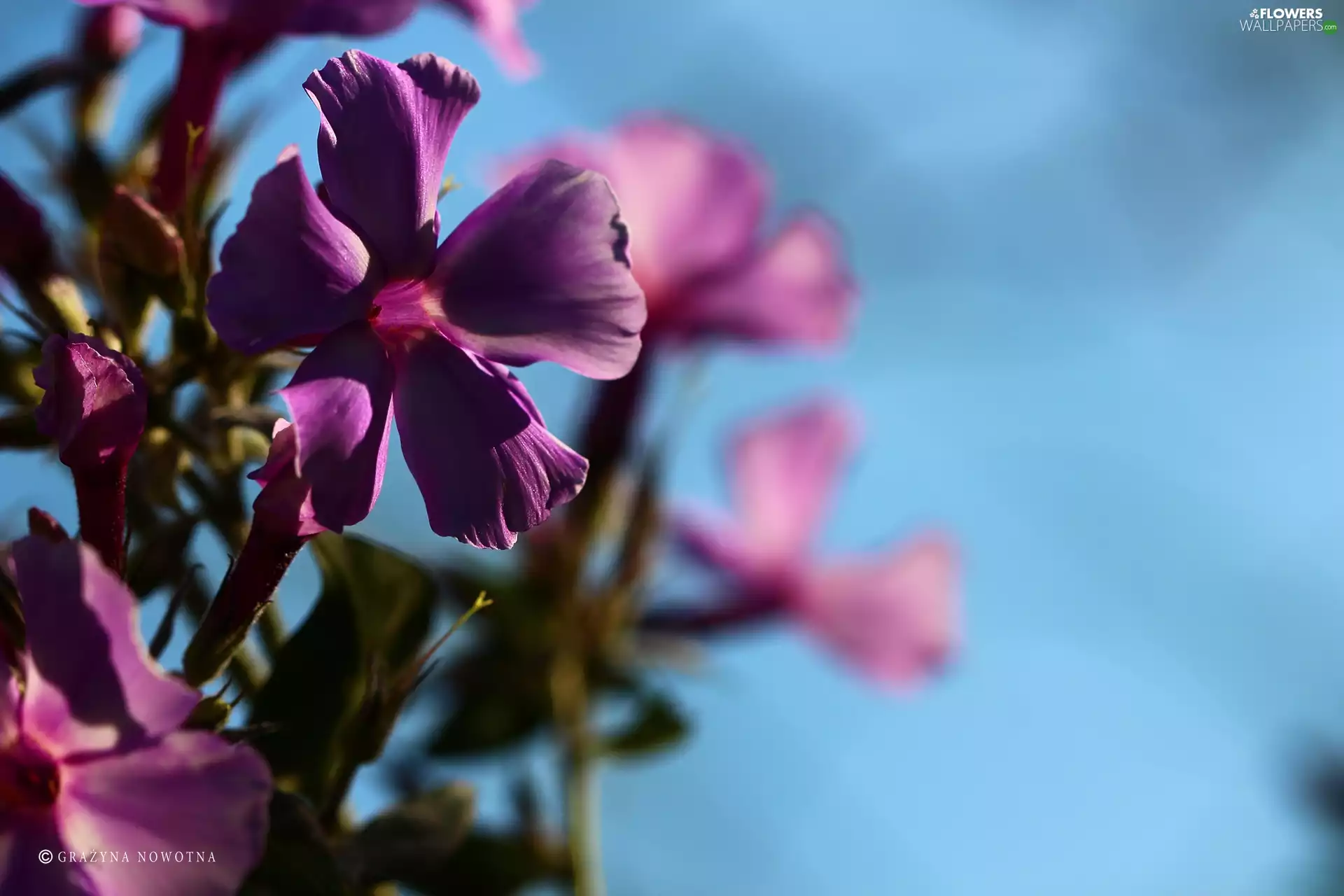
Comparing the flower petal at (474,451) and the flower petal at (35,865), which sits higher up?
the flower petal at (474,451)

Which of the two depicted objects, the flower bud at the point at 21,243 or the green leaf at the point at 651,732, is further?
the green leaf at the point at 651,732

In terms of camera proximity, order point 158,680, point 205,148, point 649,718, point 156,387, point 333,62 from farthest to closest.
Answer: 1. point 649,718
2. point 205,148
3. point 156,387
4. point 333,62
5. point 158,680

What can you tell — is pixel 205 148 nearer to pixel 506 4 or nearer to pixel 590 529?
pixel 506 4

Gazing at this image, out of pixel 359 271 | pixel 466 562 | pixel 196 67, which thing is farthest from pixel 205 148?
pixel 466 562

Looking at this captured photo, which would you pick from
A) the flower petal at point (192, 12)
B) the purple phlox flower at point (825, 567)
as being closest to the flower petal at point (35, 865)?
the flower petal at point (192, 12)

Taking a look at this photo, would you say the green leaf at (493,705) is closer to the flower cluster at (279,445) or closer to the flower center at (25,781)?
the flower cluster at (279,445)

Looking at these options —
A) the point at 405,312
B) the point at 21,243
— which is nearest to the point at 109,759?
the point at 405,312

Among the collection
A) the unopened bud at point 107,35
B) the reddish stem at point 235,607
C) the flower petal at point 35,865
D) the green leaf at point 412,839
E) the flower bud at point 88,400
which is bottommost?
the green leaf at point 412,839
